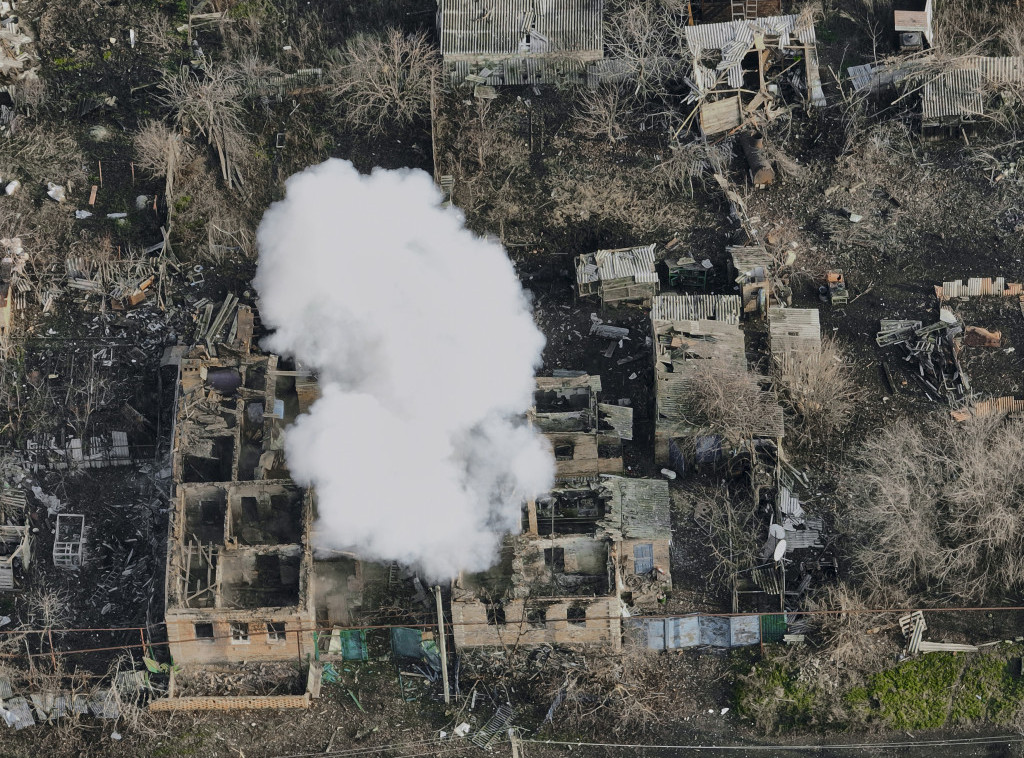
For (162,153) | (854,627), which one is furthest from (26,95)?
(854,627)

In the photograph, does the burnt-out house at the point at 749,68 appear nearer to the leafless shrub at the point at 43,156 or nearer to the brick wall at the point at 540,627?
the brick wall at the point at 540,627

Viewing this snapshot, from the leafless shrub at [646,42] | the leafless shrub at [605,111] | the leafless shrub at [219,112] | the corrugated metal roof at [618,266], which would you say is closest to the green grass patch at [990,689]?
the corrugated metal roof at [618,266]

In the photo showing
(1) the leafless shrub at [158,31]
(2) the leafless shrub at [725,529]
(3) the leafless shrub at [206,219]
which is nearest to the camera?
(2) the leafless shrub at [725,529]

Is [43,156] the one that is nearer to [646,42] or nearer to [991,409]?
[646,42]

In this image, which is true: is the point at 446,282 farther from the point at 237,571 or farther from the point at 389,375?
the point at 237,571

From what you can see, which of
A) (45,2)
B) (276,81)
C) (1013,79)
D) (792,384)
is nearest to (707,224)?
(792,384)

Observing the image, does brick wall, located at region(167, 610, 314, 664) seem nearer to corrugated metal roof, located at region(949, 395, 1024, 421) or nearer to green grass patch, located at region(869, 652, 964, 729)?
green grass patch, located at region(869, 652, 964, 729)

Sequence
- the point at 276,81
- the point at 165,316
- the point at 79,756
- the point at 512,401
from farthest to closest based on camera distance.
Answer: the point at 276,81 < the point at 165,316 < the point at 512,401 < the point at 79,756
